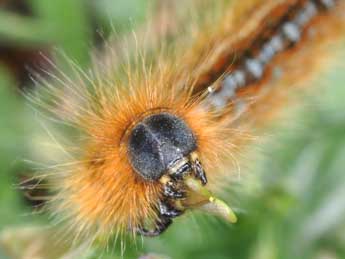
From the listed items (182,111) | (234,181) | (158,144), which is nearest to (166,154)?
(158,144)

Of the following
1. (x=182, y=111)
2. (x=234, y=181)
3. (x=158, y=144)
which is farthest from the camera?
(x=234, y=181)

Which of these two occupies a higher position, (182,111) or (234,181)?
(182,111)

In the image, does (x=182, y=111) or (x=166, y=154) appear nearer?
(x=166, y=154)

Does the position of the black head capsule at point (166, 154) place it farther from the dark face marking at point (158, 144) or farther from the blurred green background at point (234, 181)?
the blurred green background at point (234, 181)

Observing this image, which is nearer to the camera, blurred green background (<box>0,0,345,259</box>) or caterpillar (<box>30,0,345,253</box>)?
caterpillar (<box>30,0,345,253</box>)

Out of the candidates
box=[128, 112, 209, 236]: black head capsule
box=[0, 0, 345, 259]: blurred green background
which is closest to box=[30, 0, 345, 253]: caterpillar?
box=[128, 112, 209, 236]: black head capsule

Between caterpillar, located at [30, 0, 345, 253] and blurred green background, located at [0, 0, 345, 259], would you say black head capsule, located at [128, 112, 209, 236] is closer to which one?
caterpillar, located at [30, 0, 345, 253]

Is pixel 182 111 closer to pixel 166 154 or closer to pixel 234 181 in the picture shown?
pixel 166 154
